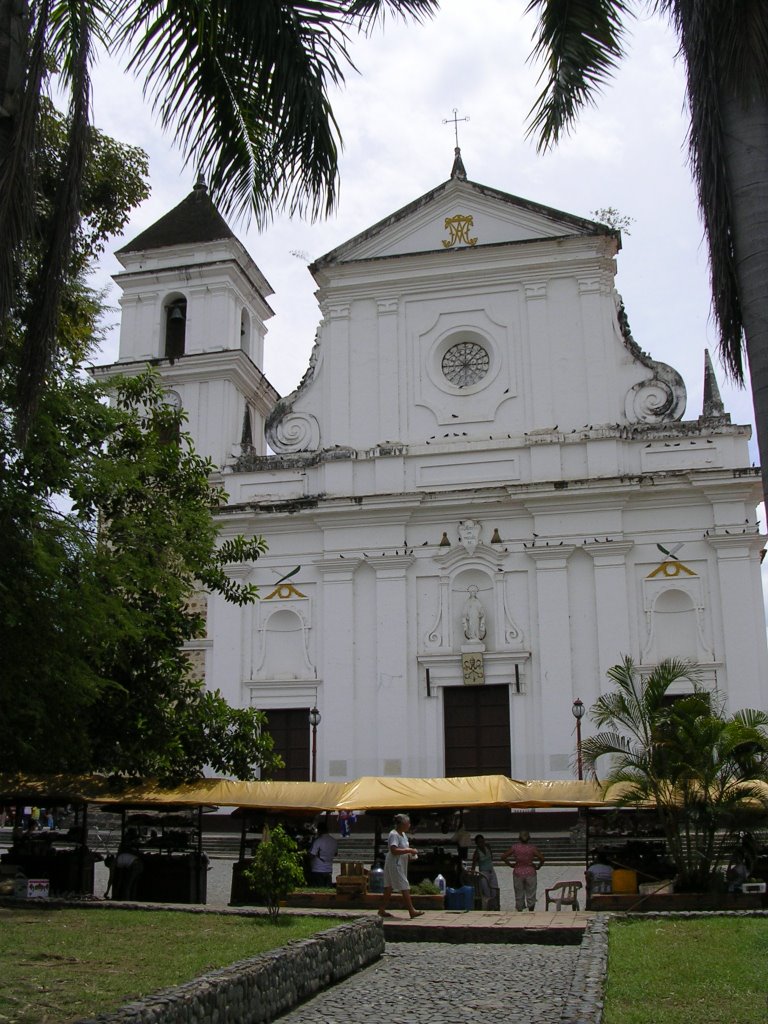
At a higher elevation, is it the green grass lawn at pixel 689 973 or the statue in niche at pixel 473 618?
the statue in niche at pixel 473 618

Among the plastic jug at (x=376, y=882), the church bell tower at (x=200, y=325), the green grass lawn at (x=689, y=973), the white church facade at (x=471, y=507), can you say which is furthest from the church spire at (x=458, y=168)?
the green grass lawn at (x=689, y=973)

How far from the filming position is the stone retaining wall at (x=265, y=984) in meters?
6.52

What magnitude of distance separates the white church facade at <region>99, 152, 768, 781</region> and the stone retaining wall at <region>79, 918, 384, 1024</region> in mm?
12993

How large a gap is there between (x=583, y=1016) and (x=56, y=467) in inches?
326

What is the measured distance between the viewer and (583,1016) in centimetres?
686

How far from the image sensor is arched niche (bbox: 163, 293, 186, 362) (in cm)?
2891

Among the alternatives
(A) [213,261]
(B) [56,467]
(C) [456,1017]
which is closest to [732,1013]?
(C) [456,1017]

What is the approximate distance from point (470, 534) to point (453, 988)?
15.7 metres

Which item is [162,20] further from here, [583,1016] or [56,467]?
[583,1016]

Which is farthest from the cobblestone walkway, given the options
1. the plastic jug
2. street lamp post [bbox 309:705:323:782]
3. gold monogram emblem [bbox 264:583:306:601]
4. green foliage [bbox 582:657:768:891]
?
gold monogram emblem [bbox 264:583:306:601]

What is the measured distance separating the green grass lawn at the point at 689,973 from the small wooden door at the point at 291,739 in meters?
13.2

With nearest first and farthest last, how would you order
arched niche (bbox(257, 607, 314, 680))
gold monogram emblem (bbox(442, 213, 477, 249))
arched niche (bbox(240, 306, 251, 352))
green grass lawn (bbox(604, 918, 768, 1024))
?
green grass lawn (bbox(604, 918, 768, 1024)) → arched niche (bbox(257, 607, 314, 680)) → gold monogram emblem (bbox(442, 213, 477, 249)) → arched niche (bbox(240, 306, 251, 352))

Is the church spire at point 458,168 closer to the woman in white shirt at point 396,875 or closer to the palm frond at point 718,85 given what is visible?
the woman in white shirt at point 396,875

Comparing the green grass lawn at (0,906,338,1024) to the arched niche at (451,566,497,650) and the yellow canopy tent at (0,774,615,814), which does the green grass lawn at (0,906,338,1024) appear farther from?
the arched niche at (451,566,497,650)
